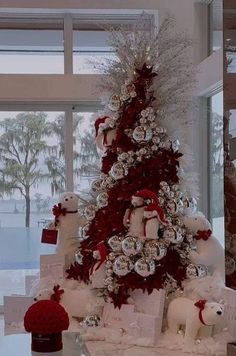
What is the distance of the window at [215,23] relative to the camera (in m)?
5.23

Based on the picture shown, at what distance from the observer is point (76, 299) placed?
310 centimetres

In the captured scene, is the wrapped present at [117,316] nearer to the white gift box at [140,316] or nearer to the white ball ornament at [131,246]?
the white gift box at [140,316]

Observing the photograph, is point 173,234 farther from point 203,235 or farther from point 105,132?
point 105,132

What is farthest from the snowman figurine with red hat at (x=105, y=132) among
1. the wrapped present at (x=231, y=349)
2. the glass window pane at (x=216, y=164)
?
the glass window pane at (x=216, y=164)

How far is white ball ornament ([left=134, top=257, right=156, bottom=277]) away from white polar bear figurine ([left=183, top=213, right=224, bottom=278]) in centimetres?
29

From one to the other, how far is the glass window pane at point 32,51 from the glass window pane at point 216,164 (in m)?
1.91

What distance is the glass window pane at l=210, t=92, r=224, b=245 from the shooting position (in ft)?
16.6

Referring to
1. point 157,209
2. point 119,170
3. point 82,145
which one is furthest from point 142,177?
point 82,145

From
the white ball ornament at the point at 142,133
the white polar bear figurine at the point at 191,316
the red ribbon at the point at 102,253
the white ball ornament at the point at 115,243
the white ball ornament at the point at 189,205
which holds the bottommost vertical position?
the white polar bear figurine at the point at 191,316

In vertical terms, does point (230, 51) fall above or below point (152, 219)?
above

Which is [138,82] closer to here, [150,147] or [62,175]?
[150,147]

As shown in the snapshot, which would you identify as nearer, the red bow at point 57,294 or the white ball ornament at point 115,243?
the white ball ornament at point 115,243

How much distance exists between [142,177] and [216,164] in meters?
2.25

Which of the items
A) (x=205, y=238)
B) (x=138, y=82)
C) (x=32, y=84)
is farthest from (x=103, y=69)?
(x=32, y=84)
